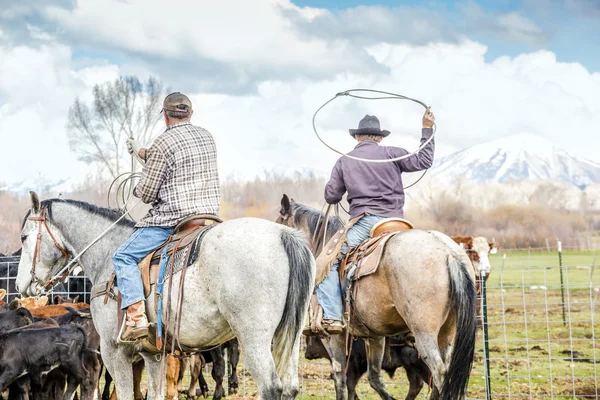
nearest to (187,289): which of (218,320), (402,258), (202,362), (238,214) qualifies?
(218,320)

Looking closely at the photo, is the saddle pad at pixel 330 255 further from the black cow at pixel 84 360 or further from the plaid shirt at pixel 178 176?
the black cow at pixel 84 360

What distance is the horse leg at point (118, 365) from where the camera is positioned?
239 inches

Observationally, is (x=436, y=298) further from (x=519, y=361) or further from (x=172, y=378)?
(x=519, y=361)

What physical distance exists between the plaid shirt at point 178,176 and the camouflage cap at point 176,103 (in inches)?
7.3

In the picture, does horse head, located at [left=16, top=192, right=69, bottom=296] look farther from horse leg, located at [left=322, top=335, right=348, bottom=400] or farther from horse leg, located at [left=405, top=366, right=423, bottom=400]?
horse leg, located at [left=405, top=366, right=423, bottom=400]

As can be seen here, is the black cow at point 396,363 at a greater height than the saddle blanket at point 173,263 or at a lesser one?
lesser

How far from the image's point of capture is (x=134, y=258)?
5.95 metres

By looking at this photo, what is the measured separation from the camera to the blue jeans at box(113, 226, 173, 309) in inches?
226

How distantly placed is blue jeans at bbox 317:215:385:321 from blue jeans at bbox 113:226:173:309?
6.33 ft

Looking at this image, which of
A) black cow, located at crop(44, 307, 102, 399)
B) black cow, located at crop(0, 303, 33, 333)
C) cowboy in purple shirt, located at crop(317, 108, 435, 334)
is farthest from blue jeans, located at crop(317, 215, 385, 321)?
black cow, located at crop(0, 303, 33, 333)

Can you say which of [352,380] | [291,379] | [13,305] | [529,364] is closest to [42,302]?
[13,305]

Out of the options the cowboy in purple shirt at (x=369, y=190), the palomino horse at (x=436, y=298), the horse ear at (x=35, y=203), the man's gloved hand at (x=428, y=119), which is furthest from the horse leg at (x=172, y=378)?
the man's gloved hand at (x=428, y=119)

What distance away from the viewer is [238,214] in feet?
80.0

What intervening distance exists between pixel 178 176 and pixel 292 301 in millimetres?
1454
